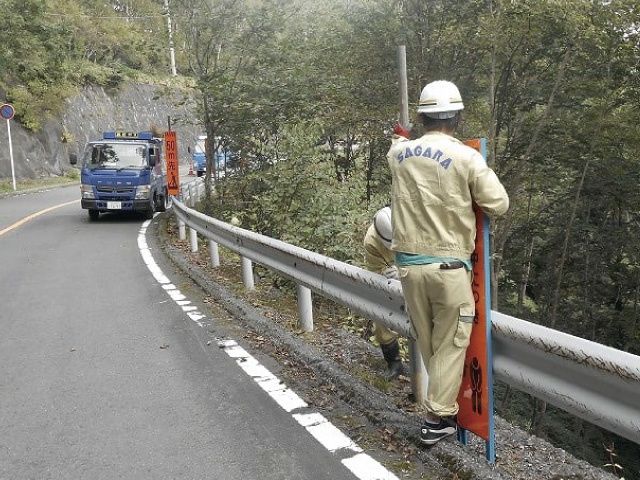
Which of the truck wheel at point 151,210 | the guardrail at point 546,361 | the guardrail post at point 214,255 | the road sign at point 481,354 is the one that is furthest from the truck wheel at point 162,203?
the road sign at point 481,354

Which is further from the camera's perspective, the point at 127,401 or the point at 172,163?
the point at 172,163

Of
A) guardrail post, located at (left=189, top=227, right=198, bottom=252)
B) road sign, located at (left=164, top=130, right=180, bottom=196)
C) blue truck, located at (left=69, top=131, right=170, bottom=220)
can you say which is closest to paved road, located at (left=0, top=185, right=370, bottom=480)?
guardrail post, located at (left=189, top=227, right=198, bottom=252)

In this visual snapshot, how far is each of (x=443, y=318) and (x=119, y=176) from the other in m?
14.3

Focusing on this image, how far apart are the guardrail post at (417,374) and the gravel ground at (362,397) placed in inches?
3.7

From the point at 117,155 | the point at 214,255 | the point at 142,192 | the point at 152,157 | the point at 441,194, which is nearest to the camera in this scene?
the point at 441,194

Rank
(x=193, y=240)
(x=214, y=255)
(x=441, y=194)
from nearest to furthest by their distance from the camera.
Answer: (x=441, y=194)
(x=214, y=255)
(x=193, y=240)

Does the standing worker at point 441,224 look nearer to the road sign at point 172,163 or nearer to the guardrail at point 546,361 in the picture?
the guardrail at point 546,361

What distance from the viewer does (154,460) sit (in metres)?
3.51

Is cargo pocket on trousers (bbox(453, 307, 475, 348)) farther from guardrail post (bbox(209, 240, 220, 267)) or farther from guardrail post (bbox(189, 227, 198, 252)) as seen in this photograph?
guardrail post (bbox(189, 227, 198, 252))

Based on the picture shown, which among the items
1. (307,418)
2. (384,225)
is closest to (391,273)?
(384,225)

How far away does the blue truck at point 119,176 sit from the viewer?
52.6ft

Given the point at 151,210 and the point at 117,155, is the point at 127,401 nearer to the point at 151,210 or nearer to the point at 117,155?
the point at 151,210

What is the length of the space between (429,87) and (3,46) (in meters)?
29.4

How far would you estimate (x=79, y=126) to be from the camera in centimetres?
3812
